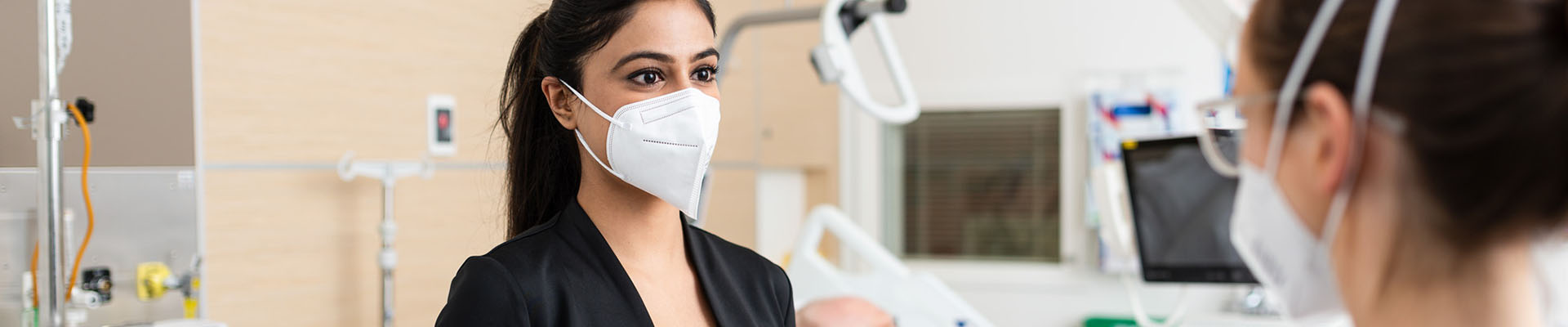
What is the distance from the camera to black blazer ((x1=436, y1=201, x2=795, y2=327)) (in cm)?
110

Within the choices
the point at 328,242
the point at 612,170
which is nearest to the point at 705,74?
the point at 612,170

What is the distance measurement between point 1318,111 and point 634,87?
2.41ft

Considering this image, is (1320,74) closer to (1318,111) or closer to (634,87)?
(1318,111)

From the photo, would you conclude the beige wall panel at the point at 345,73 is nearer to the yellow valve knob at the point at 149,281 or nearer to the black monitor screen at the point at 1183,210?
the yellow valve knob at the point at 149,281

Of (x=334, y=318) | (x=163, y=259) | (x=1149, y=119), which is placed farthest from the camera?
(x=1149, y=119)

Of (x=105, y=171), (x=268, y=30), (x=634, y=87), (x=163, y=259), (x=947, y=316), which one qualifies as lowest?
(x=947, y=316)

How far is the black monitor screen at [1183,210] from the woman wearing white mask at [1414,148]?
1.61 m

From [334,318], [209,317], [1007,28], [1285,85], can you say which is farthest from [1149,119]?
[1285,85]

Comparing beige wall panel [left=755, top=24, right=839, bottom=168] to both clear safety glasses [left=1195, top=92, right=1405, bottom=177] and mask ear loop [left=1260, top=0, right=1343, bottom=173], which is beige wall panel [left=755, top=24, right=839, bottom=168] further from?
mask ear loop [left=1260, top=0, right=1343, bottom=173]

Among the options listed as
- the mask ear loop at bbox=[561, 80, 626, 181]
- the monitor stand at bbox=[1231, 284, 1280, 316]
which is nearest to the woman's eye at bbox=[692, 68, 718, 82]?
the mask ear loop at bbox=[561, 80, 626, 181]

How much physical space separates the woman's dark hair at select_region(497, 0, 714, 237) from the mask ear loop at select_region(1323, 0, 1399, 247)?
747 millimetres

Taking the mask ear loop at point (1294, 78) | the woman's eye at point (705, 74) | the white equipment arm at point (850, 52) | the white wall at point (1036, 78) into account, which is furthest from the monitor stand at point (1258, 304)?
the mask ear loop at point (1294, 78)

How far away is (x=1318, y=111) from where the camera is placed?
72 centimetres

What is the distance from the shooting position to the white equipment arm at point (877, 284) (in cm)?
262
